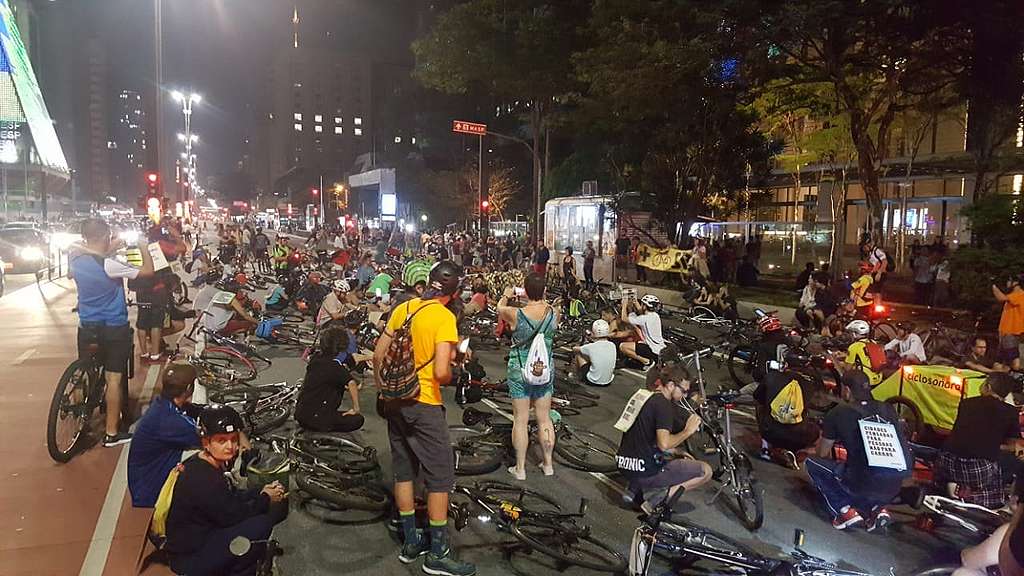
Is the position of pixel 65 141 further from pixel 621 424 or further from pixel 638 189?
pixel 621 424

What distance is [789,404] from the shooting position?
20.8 ft

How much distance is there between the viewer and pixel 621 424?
5266 mm

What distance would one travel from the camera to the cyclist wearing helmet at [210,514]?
134 inches

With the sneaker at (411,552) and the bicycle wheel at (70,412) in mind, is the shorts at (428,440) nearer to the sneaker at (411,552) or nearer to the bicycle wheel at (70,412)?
the sneaker at (411,552)

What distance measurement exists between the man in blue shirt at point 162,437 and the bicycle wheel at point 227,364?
4417 millimetres

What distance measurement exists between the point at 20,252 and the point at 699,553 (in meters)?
24.1

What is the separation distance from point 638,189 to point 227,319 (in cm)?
1810

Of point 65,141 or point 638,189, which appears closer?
point 638,189

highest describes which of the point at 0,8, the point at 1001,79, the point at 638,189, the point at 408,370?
the point at 0,8

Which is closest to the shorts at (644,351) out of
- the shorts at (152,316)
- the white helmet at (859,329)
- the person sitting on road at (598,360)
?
the person sitting on road at (598,360)

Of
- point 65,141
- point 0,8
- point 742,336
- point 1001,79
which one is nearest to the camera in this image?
point 742,336

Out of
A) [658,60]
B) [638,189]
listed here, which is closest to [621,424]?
[658,60]

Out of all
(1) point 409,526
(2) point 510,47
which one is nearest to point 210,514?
(1) point 409,526

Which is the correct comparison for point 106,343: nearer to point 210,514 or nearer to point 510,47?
point 210,514
